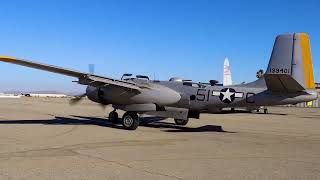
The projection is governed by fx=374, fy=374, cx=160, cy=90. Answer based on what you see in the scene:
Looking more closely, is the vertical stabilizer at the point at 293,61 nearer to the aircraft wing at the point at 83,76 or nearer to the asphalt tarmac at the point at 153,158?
the asphalt tarmac at the point at 153,158

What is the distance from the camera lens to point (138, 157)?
1080cm

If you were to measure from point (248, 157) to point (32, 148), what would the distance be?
22.4 ft

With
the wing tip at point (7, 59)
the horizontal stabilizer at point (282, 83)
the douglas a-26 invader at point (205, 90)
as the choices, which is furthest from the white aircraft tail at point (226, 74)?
the wing tip at point (7, 59)

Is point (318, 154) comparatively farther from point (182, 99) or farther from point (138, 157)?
point (182, 99)

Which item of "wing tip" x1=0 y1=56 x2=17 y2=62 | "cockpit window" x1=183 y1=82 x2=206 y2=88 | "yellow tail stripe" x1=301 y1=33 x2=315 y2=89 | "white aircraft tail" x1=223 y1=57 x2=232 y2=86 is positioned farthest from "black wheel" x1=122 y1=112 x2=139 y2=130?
"white aircraft tail" x1=223 y1=57 x2=232 y2=86

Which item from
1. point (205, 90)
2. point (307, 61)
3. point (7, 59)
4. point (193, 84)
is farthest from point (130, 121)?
point (307, 61)

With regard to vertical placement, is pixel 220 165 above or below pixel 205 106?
below

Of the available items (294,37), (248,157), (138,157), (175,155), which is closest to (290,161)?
(248,157)

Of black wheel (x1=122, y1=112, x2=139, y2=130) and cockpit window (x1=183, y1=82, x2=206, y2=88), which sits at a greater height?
cockpit window (x1=183, y1=82, x2=206, y2=88)

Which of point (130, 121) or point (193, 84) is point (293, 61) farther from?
point (130, 121)

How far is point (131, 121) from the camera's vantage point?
19703 millimetres

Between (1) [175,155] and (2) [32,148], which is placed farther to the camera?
(2) [32,148]

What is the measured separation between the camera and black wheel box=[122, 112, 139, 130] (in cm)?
1966

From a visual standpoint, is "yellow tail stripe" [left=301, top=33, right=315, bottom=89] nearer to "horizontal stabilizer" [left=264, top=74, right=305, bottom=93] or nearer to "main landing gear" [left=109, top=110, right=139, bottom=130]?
"horizontal stabilizer" [left=264, top=74, right=305, bottom=93]
